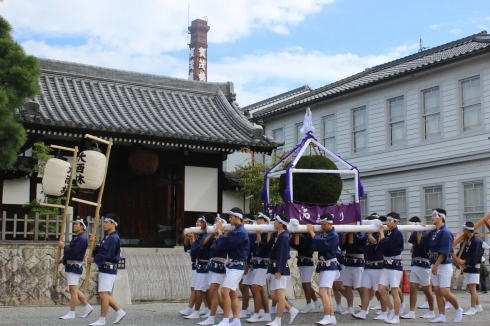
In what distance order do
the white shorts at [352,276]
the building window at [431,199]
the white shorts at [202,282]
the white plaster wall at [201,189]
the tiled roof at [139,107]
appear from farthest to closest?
the building window at [431,199] < the white plaster wall at [201,189] < the tiled roof at [139,107] < the white shorts at [352,276] < the white shorts at [202,282]

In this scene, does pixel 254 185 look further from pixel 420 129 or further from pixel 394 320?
pixel 394 320

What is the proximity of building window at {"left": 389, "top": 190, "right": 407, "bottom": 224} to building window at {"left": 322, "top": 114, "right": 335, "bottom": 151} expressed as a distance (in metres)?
3.63

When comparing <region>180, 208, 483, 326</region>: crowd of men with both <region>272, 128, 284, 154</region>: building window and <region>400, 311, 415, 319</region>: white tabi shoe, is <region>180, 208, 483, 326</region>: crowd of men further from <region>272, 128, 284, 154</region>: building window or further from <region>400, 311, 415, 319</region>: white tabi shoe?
<region>272, 128, 284, 154</region>: building window

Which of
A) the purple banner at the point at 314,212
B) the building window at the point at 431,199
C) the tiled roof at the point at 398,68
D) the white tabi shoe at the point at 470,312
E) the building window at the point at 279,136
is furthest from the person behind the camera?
the building window at the point at 279,136

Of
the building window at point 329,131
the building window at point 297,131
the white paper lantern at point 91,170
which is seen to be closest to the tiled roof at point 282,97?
the building window at point 297,131

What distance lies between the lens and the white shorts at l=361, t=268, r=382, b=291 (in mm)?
13156

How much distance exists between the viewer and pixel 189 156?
2064 centimetres

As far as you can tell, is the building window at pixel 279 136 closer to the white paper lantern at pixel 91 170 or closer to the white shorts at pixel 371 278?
the white paper lantern at pixel 91 170

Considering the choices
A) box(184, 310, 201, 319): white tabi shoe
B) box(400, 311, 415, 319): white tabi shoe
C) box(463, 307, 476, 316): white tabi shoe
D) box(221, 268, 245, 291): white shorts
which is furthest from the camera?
box(463, 307, 476, 316): white tabi shoe

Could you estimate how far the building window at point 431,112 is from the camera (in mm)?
24266

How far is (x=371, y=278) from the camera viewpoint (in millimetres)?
13242

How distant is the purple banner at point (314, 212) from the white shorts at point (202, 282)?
2547mm

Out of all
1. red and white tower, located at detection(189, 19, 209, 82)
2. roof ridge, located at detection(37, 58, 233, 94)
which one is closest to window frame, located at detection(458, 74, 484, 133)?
roof ridge, located at detection(37, 58, 233, 94)

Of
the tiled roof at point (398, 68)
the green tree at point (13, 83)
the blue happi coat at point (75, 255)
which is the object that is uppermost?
the tiled roof at point (398, 68)
